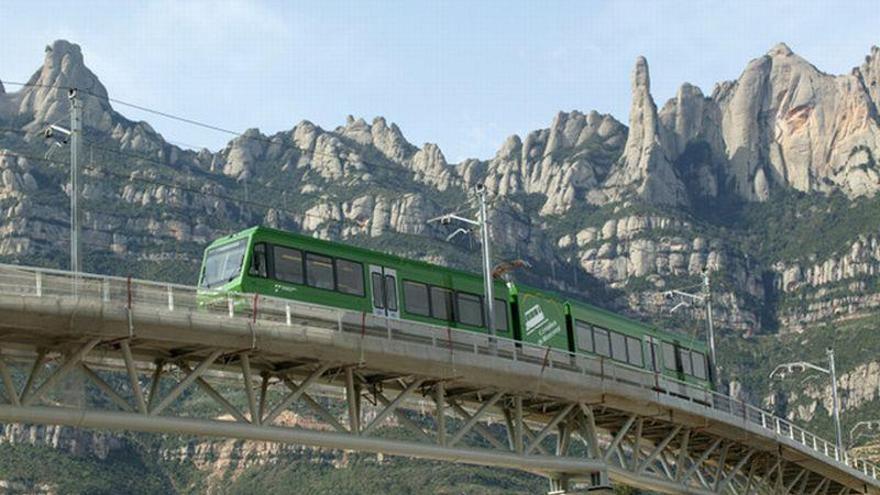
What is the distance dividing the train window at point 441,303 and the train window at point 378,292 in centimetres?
239

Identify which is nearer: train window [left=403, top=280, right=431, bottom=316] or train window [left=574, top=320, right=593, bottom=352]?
train window [left=403, top=280, right=431, bottom=316]

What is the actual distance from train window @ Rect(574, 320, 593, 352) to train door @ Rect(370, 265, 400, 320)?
10.6 metres

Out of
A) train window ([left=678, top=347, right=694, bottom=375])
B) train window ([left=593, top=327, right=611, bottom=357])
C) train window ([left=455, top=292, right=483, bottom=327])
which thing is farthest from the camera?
train window ([left=678, top=347, right=694, bottom=375])

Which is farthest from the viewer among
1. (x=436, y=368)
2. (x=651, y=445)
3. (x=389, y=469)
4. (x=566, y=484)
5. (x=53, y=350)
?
(x=389, y=469)

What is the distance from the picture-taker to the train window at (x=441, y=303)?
4669 cm

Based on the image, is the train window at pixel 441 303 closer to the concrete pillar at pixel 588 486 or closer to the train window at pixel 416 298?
the train window at pixel 416 298

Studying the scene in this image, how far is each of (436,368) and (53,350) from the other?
11.8 meters

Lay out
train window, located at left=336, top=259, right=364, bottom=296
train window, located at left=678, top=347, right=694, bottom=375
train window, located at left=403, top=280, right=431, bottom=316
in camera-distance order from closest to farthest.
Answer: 1. train window, located at left=336, top=259, right=364, bottom=296
2. train window, located at left=403, top=280, right=431, bottom=316
3. train window, located at left=678, top=347, right=694, bottom=375

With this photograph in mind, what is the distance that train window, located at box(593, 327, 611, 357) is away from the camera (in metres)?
54.7

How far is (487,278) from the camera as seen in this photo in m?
48.0

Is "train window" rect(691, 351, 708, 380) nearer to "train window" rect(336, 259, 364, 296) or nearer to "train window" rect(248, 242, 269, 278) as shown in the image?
"train window" rect(336, 259, 364, 296)

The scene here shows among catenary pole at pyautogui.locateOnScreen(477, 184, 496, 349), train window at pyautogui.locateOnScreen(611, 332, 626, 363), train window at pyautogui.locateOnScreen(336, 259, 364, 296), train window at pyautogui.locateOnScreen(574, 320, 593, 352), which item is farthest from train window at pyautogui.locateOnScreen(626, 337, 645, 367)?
train window at pyautogui.locateOnScreen(336, 259, 364, 296)

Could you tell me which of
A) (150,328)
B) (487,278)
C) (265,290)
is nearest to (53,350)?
(150,328)

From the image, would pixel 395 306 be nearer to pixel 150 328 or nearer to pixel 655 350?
pixel 150 328
